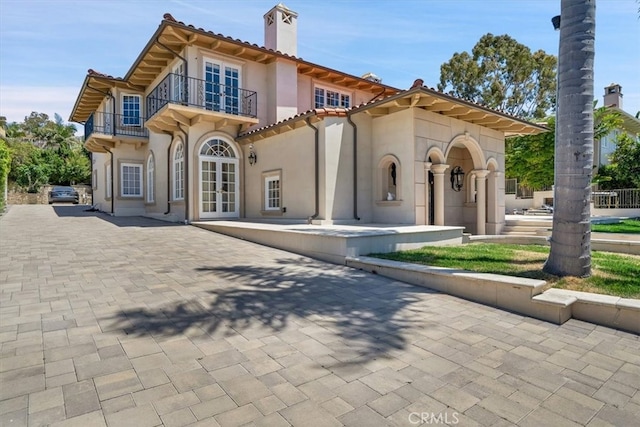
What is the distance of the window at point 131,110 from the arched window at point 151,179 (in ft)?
6.78

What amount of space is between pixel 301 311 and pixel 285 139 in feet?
29.6

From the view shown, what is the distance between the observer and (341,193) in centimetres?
1130

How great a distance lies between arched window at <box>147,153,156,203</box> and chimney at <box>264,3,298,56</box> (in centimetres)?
800

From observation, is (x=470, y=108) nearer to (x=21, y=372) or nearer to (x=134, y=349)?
(x=134, y=349)

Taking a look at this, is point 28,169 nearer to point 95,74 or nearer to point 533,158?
point 95,74

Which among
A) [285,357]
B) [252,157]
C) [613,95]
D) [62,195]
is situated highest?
[613,95]

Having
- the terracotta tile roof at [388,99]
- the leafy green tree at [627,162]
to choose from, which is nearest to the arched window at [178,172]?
the terracotta tile roof at [388,99]

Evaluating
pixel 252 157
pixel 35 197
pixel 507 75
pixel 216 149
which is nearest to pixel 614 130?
pixel 507 75

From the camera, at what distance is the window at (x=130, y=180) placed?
726 inches

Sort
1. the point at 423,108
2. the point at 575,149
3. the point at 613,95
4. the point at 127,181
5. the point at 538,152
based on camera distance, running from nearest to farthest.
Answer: the point at 575,149 → the point at 423,108 → the point at 127,181 → the point at 538,152 → the point at 613,95

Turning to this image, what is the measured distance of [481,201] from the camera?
1344 cm

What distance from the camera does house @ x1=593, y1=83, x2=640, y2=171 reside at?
28.6 m

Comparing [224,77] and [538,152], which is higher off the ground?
[224,77]

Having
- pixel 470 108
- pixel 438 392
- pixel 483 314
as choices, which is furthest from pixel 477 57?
pixel 438 392
